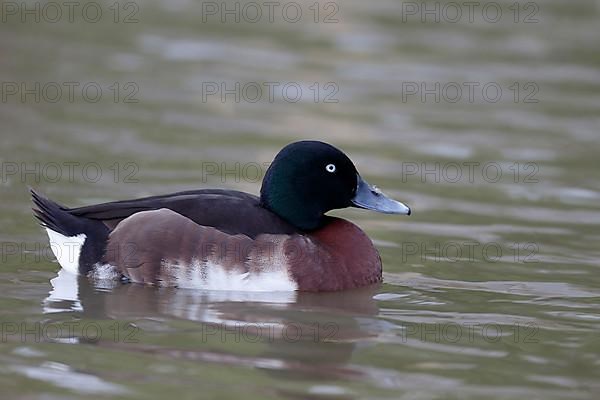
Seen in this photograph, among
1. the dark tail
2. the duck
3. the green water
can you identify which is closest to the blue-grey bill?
the duck

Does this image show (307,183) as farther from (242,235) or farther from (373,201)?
(242,235)

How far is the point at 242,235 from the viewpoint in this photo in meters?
7.95

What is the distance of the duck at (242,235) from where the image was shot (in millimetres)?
7957

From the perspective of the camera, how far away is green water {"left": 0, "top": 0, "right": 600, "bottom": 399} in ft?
21.6

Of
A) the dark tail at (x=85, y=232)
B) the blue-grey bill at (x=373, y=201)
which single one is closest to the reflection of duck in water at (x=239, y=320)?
the dark tail at (x=85, y=232)

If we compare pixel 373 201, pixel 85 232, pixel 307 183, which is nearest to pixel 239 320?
pixel 307 183

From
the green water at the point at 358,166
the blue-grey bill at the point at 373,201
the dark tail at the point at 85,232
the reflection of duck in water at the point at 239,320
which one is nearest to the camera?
the green water at the point at 358,166

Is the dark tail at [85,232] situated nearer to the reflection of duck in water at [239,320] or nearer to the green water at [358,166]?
the reflection of duck in water at [239,320]

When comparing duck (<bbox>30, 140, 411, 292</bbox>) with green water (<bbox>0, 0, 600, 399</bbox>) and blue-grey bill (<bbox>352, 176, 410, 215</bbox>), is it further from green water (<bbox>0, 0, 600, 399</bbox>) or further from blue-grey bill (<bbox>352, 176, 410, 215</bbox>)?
green water (<bbox>0, 0, 600, 399</bbox>)

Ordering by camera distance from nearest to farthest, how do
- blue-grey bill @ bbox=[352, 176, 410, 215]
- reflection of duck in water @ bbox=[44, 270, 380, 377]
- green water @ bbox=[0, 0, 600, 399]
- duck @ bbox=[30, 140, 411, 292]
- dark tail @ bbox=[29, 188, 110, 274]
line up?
green water @ bbox=[0, 0, 600, 399]
reflection of duck in water @ bbox=[44, 270, 380, 377]
duck @ bbox=[30, 140, 411, 292]
dark tail @ bbox=[29, 188, 110, 274]
blue-grey bill @ bbox=[352, 176, 410, 215]

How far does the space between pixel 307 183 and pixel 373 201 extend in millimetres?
510

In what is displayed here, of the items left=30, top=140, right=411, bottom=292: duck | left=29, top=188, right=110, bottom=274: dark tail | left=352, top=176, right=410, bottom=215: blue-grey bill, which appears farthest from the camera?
left=352, top=176, right=410, bottom=215: blue-grey bill

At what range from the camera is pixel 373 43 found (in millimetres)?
16672

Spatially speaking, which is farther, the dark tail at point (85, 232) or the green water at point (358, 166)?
the dark tail at point (85, 232)
